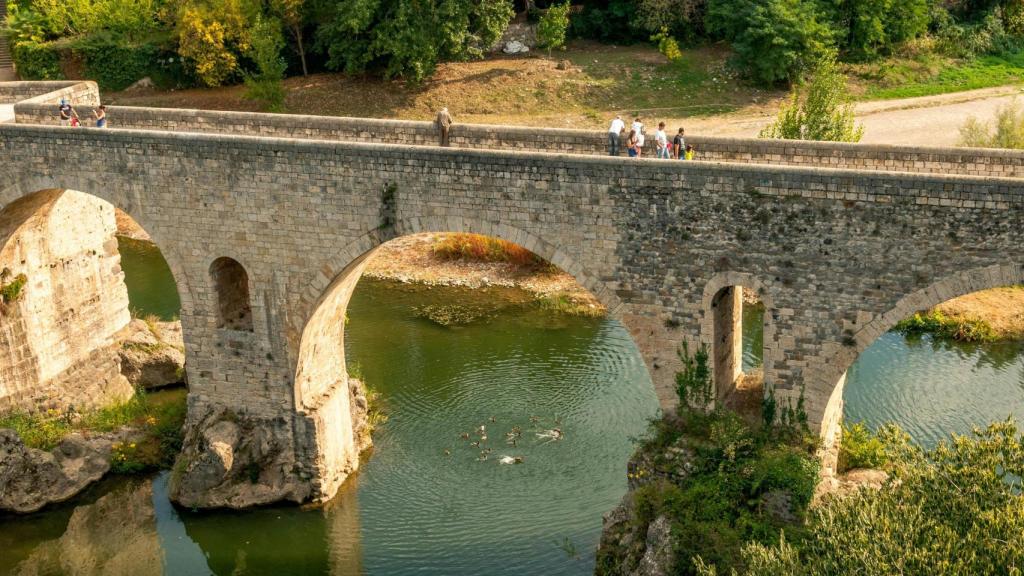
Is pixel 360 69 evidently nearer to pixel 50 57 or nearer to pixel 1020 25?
pixel 50 57

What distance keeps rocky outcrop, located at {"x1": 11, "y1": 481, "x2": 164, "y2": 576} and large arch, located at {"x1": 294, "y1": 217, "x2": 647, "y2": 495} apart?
3099 millimetres

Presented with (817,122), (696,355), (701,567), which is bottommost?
(701,567)

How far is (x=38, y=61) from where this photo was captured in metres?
38.7

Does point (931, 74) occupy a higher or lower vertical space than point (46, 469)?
higher

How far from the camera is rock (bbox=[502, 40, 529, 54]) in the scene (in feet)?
126

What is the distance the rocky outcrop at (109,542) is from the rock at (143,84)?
2051 cm

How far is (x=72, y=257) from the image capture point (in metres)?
23.7

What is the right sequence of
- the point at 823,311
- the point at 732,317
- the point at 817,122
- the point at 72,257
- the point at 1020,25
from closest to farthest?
the point at 823,311 < the point at 732,317 < the point at 72,257 < the point at 817,122 < the point at 1020,25

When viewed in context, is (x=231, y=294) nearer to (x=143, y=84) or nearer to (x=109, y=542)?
(x=109, y=542)

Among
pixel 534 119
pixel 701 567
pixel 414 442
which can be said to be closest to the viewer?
pixel 701 567

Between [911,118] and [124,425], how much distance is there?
2188 cm

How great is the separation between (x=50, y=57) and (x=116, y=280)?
1718 cm

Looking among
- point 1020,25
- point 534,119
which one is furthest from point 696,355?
point 1020,25

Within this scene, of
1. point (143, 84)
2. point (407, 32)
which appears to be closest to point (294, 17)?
A: point (407, 32)
